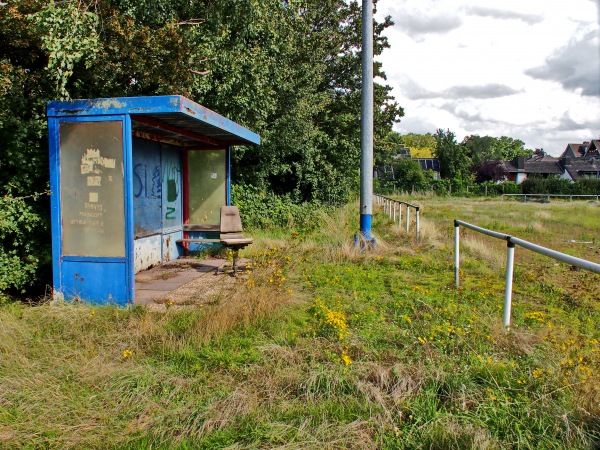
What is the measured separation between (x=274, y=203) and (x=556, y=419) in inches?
492

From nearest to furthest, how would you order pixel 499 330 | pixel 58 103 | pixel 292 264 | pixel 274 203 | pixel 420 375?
pixel 420 375, pixel 499 330, pixel 58 103, pixel 292 264, pixel 274 203

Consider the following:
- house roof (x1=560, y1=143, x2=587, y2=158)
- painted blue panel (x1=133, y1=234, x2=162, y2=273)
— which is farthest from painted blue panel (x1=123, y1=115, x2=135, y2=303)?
house roof (x1=560, y1=143, x2=587, y2=158)

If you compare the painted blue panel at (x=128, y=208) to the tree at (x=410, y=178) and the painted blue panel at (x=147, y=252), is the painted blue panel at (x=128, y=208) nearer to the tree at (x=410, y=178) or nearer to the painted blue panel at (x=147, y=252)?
the painted blue panel at (x=147, y=252)

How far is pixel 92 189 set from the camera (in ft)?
18.5

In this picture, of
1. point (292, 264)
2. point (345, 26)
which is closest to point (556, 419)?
point (292, 264)

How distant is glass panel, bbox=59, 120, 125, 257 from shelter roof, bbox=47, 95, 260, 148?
7.2 inches

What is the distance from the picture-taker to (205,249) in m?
9.73

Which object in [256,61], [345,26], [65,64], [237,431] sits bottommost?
[237,431]

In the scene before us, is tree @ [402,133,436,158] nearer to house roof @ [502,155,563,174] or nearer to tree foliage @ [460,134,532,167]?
tree foliage @ [460,134,532,167]

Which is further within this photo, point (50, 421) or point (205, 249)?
point (205, 249)

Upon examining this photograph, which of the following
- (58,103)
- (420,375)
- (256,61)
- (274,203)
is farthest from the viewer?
(274,203)

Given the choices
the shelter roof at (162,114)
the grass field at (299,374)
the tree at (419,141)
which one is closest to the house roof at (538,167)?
the tree at (419,141)

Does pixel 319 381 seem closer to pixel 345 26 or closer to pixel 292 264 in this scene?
pixel 292 264

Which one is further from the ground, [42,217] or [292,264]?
[42,217]
